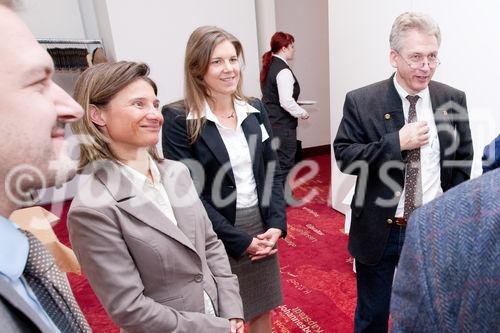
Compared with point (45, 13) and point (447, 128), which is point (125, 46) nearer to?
point (45, 13)

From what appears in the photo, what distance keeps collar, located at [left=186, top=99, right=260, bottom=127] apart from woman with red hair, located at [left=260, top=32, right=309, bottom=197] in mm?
2200

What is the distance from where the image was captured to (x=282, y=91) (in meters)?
3.94

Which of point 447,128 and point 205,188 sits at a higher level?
point 447,128

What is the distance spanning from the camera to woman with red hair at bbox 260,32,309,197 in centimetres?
395

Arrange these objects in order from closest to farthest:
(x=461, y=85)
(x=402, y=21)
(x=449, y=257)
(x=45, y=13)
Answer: (x=449, y=257), (x=402, y=21), (x=461, y=85), (x=45, y=13)

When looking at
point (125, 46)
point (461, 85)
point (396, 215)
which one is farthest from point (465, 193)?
point (125, 46)

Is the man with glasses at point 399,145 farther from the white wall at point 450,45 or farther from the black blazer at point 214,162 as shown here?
the white wall at point 450,45

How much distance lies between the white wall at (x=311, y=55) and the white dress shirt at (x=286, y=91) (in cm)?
175

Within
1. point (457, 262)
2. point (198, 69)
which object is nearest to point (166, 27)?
point (198, 69)

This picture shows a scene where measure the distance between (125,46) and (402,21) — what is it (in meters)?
2.94

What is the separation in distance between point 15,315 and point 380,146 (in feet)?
4.43

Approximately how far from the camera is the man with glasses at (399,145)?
1.53 m

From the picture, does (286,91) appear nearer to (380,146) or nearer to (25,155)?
(380,146)

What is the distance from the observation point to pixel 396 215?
1.66 metres
